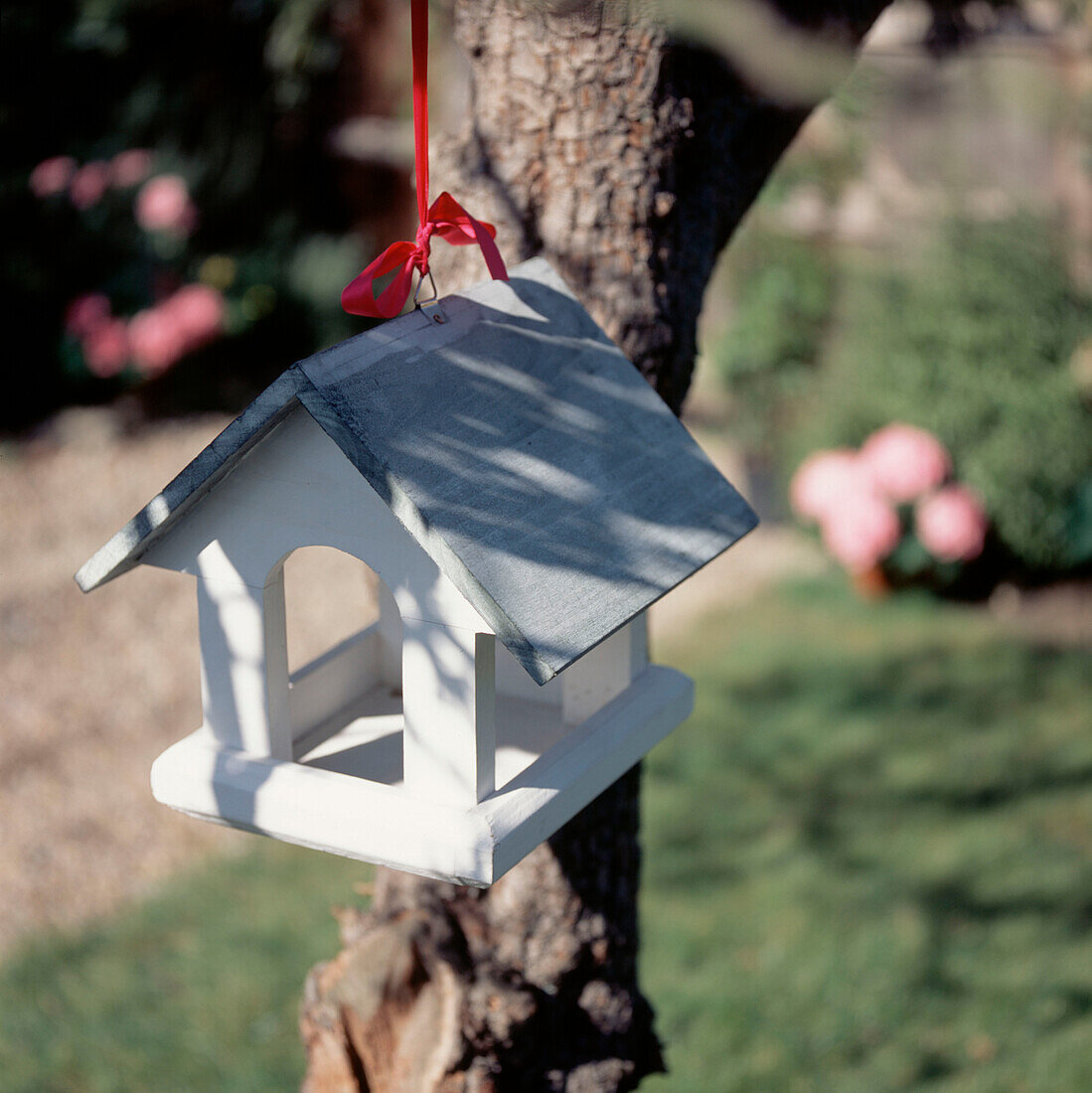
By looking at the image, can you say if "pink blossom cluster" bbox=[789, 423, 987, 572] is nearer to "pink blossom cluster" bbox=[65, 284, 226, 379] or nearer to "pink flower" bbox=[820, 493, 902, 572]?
"pink flower" bbox=[820, 493, 902, 572]

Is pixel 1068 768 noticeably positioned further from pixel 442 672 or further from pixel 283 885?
pixel 442 672

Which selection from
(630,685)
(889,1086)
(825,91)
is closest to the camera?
(630,685)

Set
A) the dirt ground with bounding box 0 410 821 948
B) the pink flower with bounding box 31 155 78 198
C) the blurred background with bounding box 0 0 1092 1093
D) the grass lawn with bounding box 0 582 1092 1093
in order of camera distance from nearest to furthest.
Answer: the grass lawn with bounding box 0 582 1092 1093 → the blurred background with bounding box 0 0 1092 1093 → the dirt ground with bounding box 0 410 821 948 → the pink flower with bounding box 31 155 78 198

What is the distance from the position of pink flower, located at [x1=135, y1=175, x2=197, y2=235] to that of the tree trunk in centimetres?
687

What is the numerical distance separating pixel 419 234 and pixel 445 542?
511 mm

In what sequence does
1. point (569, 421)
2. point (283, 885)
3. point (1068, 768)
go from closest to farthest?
point (569, 421), point (283, 885), point (1068, 768)

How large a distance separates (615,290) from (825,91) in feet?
1.99

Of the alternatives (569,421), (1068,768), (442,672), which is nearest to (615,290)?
(569,421)

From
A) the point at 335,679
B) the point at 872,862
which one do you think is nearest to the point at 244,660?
the point at 335,679

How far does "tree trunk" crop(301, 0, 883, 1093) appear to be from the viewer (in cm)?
238

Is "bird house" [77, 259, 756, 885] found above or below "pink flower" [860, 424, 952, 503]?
above

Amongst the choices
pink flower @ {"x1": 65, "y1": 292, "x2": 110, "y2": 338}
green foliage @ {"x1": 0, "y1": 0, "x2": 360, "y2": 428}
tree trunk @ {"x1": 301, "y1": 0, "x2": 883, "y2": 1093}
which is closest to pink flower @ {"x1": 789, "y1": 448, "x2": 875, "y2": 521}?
green foliage @ {"x1": 0, "y1": 0, "x2": 360, "y2": 428}

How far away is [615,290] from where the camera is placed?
247 centimetres

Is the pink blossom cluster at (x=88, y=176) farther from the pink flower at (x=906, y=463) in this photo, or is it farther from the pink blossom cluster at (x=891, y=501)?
the pink flower at (x=906, y=463)
